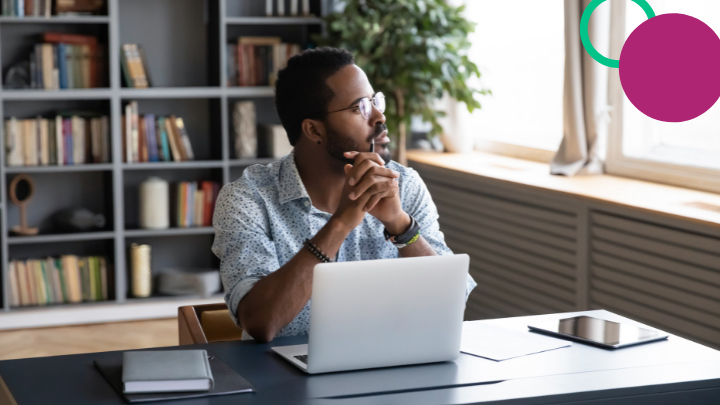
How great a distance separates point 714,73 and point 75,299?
3.73 metres

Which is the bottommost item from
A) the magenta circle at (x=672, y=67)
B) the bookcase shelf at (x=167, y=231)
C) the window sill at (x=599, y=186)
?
the bookcase shelf at (x=167, y=231)

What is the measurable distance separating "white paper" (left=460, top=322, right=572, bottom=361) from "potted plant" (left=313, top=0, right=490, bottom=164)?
7.72 ft

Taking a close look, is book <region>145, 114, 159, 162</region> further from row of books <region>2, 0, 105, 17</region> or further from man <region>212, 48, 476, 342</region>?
man <region>212, 48, 476, 342</region>

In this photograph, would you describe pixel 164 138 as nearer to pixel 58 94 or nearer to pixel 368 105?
pixel 58 94

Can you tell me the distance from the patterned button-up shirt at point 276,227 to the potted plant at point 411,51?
6.19 ft

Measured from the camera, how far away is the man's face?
1.99 metres

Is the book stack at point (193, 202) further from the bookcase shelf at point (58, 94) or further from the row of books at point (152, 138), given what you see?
the bookcase shelf at point (58, 94)

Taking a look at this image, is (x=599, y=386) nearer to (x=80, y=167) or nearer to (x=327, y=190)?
(x=327, y=190)

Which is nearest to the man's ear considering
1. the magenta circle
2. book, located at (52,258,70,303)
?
the magenta circle

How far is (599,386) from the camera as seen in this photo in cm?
138

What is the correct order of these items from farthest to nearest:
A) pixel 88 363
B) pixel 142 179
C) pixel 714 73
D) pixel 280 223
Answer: pixel 142 179, pixel 280 223, pixel 88 363, pixel 714 73

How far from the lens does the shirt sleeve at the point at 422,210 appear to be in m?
2.09

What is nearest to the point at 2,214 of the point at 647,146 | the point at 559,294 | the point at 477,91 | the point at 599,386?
the point at 477,91

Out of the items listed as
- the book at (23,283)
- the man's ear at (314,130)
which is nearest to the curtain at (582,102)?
the man's ear at (314,130)
